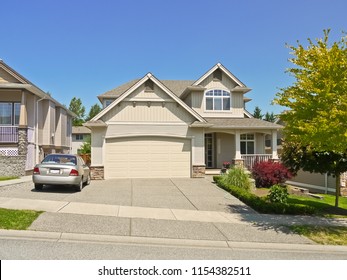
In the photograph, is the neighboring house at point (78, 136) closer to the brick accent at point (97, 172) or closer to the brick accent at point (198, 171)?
the brick accent at point (97, 172)

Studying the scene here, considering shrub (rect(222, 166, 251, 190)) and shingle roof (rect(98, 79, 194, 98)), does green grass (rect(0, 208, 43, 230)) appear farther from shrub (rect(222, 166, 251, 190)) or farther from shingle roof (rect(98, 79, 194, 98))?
shingle roof (rect(98, 79, 194, 98))

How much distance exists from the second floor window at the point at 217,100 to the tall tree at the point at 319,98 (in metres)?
14.4

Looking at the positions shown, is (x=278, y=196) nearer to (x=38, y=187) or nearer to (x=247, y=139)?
(x=38, y=187)

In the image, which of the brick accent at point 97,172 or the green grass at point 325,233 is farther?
the brick accent at point 97,172

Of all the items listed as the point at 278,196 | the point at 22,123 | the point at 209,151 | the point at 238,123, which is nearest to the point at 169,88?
the point at 209,151

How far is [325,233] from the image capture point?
7805mm

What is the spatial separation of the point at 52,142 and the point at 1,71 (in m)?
7.73

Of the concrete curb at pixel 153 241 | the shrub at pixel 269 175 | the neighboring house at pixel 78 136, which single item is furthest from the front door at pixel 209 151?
the neighboring house at pixel 78 136

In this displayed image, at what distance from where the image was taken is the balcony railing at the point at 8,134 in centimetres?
1934

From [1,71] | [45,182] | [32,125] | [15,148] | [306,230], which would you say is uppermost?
[1,71]

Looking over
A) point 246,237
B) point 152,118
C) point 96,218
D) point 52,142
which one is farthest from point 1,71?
point 246,237

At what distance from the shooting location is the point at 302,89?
8.48 metres
